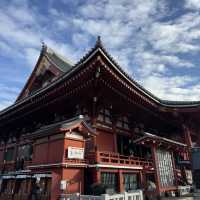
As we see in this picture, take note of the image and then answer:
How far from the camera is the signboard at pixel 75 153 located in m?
10.5

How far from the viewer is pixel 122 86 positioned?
12328 mm

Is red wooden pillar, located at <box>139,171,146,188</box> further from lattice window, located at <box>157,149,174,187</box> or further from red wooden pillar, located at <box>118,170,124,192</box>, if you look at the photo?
red wooden pillar, located at <box>118,170,124,192</box>

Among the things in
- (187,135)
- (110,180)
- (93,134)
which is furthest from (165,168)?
(93,134)

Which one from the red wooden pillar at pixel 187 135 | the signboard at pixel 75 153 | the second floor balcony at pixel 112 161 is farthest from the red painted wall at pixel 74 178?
→ the red wooden pillar at pixel 187 135

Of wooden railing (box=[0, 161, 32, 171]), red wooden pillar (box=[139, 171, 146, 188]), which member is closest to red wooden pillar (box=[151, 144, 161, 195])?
red wooden pillar (box=[139, 171, 146, 188])

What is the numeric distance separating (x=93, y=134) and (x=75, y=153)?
1.52m

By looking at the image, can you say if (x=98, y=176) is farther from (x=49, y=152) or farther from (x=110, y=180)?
(x=49, y=152)

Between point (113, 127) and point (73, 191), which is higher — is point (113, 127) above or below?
above

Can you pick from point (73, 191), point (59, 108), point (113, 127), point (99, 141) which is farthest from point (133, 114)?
point (73, 191)

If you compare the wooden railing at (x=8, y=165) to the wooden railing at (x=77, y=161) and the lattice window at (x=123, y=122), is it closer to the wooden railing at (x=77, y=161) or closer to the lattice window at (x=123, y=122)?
the wooden railing at (x=77, y=161)

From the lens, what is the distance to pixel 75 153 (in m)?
10.7

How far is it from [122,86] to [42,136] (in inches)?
211

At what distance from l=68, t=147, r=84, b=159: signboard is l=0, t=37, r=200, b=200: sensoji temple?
49mm

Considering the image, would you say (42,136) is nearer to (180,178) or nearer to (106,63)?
(106,63)
